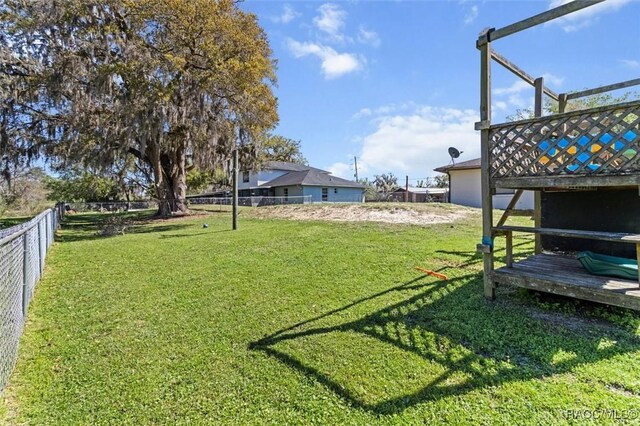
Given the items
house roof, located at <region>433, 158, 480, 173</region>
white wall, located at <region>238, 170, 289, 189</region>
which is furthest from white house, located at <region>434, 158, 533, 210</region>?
white wall, located at <region>238, 170, 289, 189</region>

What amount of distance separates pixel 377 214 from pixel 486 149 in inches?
286

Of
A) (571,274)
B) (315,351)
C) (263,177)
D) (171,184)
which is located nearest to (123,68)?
(171,184)

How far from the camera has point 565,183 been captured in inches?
127

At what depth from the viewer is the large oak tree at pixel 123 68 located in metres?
10.9

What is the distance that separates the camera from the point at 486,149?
3.79m

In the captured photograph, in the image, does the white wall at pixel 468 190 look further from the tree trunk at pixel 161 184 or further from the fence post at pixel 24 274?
the fence post at pixel 24 274

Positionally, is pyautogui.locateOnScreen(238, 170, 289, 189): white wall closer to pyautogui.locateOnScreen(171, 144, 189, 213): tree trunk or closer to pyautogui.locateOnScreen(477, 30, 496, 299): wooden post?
Answer: pyautogui.locateOnScreen(171, 144, 189, 213): tree trunk

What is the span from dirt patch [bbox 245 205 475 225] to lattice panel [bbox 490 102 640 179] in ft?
19.1

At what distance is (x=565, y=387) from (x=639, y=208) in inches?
136

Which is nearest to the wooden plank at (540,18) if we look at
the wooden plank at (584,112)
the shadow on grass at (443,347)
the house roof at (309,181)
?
the wooden plank at (584,112)

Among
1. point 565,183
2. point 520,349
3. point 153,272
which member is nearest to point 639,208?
point 565,183

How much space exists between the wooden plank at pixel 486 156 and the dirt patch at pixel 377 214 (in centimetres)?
558

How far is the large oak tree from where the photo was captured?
35.9 feet

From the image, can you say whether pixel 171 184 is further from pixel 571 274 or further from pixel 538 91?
pixel 571 274
